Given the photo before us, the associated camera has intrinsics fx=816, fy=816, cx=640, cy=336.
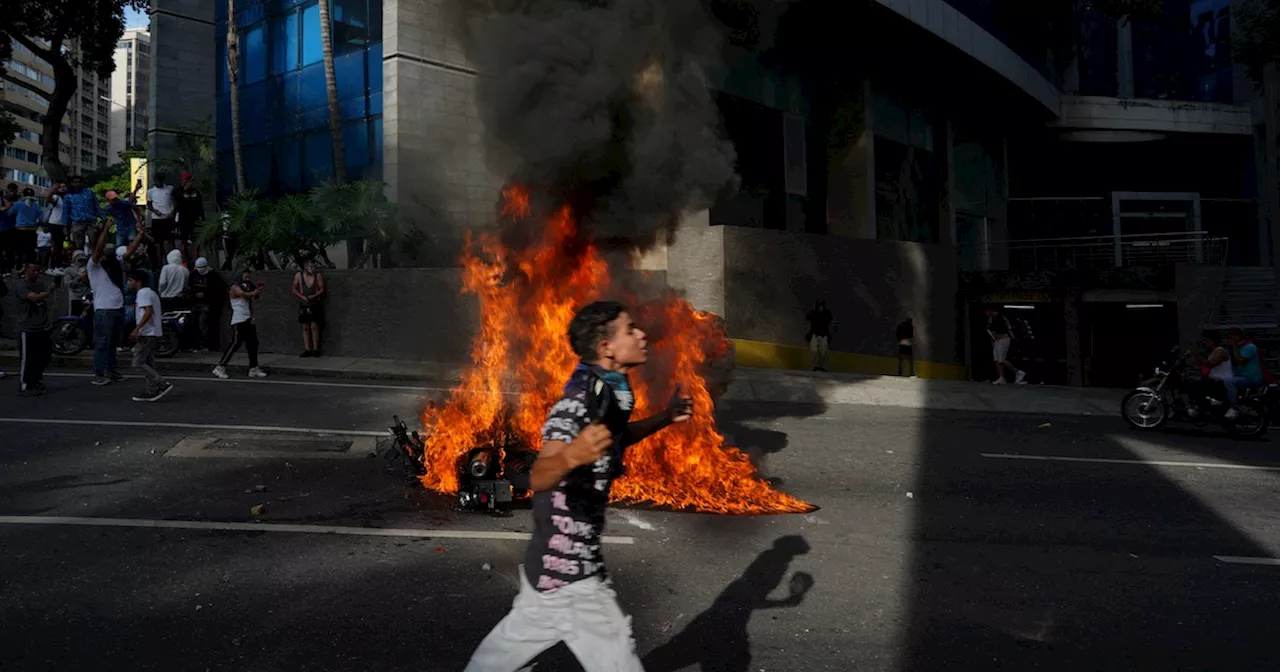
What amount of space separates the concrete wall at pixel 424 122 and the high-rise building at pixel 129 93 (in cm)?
12707

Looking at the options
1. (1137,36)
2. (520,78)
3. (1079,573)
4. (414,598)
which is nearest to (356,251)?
(520,78)

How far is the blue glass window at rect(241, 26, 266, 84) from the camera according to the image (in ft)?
78.1

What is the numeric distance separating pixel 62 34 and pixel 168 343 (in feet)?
46.9

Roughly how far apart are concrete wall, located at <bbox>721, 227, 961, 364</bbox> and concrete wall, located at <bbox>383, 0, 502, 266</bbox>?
500cm

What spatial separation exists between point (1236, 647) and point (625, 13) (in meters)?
7.96

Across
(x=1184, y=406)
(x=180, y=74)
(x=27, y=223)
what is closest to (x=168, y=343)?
(x=27, y=223)

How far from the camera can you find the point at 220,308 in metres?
15.5

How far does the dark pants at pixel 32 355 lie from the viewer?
10.1m

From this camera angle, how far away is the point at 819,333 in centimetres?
1728

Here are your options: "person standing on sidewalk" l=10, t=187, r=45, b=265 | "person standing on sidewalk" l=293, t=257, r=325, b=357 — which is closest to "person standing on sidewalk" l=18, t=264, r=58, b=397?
"person standing on sidewalk" l=293, t=257, r=325, b=357

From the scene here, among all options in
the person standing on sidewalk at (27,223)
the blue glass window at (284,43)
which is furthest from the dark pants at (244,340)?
the blue glass window at (284,43)

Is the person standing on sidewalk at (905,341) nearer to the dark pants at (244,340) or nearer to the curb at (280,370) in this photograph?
the curb at (280,370)

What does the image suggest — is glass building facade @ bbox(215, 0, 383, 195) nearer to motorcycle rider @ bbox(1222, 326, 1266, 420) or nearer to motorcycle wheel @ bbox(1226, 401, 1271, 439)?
motorcycle rider @ bbox(1222, 326, 1266, 420)

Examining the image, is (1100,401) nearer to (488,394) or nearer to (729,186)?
(729,186)
